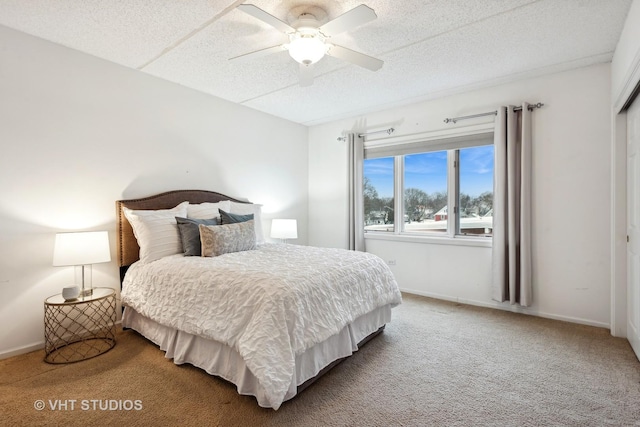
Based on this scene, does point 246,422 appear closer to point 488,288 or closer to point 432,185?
point 488,288

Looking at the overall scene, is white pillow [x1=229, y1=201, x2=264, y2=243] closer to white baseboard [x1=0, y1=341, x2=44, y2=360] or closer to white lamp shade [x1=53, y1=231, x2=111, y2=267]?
white lamp shade [x1=53, y1=231, x2=111, y2=267]

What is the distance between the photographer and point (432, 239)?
162 inches

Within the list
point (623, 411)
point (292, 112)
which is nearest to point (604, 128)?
point (623, 411)

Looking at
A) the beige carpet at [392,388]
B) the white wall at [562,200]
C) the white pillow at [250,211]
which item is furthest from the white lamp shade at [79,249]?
the white wall at [562,200]

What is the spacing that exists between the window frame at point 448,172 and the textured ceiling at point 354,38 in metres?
0.54

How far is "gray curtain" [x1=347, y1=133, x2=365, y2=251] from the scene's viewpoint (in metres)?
4.62

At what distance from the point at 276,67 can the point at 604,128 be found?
317cm

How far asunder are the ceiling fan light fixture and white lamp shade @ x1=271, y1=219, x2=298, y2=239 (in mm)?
2494

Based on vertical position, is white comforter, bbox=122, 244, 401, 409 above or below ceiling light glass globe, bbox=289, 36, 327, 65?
below

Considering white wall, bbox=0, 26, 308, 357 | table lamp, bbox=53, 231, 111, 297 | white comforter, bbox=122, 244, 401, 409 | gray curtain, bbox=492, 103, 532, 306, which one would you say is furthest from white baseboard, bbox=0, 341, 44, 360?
gray curtain, bbox=492, 103, 532, 306

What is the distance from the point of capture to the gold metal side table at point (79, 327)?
2473mm

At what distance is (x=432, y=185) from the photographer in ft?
14.0

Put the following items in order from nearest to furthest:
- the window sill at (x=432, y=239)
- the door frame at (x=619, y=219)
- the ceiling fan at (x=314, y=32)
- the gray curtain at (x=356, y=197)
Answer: the ceiling fan at (x=314, y=32)
the door frame at (x=619, y=219)
the window sill at (x=432, y=239)
the gray curtain at (x=356, y=197)

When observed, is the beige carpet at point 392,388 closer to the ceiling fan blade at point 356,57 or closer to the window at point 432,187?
the window at point 432,187
